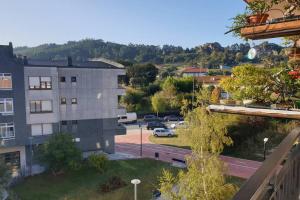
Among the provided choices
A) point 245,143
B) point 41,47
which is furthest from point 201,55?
point 245,143

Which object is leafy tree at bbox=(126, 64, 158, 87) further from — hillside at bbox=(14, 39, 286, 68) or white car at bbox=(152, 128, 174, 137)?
hillside at bbox=(14, 39, 286, 68)

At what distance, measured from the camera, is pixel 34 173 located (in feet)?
73.2

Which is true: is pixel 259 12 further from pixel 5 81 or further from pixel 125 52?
pixel 125 52

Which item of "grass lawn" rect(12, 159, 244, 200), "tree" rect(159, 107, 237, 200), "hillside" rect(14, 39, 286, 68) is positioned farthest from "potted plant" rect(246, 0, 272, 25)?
"hillside" rect(14, 39, 286, 68)

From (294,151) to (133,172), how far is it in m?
20.0

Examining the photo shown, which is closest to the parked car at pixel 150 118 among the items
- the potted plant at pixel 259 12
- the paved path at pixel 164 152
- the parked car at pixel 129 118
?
the parked car at pixel 129 118

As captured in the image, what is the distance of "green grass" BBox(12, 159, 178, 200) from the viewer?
18.2 m

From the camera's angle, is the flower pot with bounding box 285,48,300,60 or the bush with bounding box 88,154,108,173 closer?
the flower pot with bounding box 285,48,300,60

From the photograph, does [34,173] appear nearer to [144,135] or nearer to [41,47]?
[144,135]

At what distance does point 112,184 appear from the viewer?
19.3m

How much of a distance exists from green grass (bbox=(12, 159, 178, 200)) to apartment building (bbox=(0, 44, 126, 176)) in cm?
291

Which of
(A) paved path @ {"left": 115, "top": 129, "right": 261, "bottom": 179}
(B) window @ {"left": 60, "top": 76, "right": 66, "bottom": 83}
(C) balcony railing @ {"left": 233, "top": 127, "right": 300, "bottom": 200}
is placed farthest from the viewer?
(B) window @ {"left": 60, "top": 76, "right": 66, "bottom": 83}

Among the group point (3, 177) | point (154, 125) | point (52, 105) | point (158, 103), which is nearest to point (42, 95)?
point (52, 105)

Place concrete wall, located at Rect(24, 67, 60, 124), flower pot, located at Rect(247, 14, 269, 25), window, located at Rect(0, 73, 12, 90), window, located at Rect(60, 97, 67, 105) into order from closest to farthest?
1. flower pot, located at Rect(247, 14, 269, 25)
2. window, located at Rect(0, 73, 12, 90)
3. concrete wall, located at Rect(24, 67, 60, 124)
4. window, located at Rect(60, 97, 67, 105)
